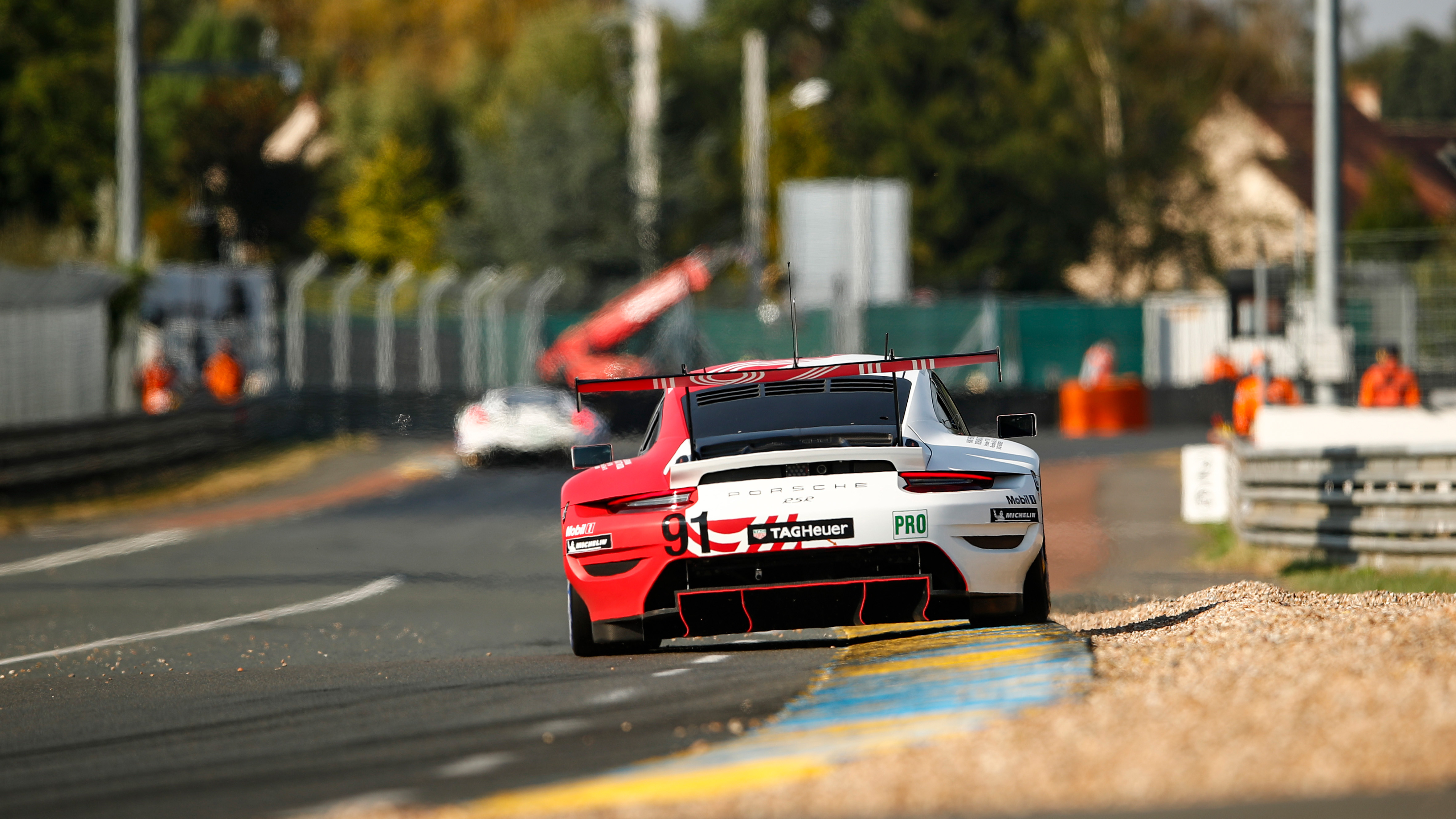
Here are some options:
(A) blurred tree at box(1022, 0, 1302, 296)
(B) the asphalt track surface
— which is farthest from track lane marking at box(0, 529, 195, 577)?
(A) blurred tree at box(1022, 0, 1302, 296)

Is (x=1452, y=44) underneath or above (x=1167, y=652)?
above

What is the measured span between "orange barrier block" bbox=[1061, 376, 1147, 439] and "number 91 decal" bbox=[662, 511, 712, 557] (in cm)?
2866

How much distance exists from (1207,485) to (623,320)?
24325mm

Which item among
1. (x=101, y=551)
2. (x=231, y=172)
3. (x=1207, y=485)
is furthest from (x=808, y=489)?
(x=231, y=172)

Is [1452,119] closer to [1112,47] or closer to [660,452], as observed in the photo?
[1112,47]

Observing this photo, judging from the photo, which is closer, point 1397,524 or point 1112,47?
point 1397,524

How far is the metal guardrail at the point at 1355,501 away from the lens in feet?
44.1

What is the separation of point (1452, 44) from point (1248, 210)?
12.7m

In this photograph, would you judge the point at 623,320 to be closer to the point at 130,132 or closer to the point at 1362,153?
the point at 130,132

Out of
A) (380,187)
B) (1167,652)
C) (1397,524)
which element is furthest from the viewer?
(380,187)

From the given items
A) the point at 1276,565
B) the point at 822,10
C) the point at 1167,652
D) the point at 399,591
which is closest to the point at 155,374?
the point at 399,591

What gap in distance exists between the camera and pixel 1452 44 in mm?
67812

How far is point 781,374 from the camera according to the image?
8969mm

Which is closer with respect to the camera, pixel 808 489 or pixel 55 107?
pixel 808 489
